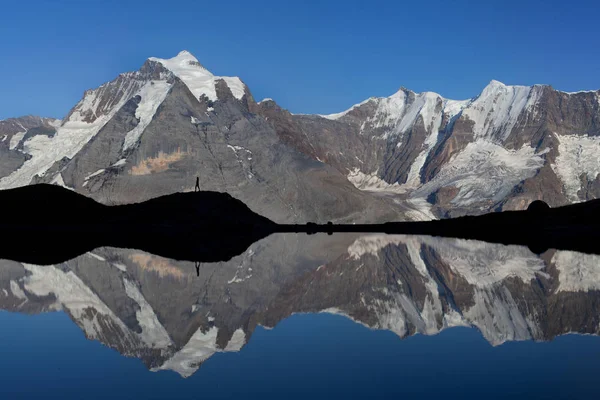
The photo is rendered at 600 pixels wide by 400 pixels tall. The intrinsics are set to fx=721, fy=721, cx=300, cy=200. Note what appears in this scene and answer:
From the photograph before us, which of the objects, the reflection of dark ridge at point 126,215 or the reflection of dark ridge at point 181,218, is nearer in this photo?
the reflection of dark ridge at point 181,218

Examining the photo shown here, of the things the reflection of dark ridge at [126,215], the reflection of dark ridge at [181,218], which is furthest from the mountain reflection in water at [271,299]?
the reflection of dark ridge at [126,215]

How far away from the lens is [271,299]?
28.9 metres

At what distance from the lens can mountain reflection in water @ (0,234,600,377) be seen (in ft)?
69.1

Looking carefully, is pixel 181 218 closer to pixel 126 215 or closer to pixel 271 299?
pixel 126 215

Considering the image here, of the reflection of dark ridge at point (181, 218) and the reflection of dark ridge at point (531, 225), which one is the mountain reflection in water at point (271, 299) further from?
the reflection of dark ridge at point (181, 218)

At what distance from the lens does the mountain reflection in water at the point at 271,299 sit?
21047mm

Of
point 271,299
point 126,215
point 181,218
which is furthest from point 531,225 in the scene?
point 271,299

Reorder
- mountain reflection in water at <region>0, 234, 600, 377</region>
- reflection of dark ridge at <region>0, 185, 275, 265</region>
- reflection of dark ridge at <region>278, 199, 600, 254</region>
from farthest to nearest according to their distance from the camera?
reflection of dark ridge at <region>0, 185, 275, 265</region>
reflection of dark ridge at <region>278, 199, 600, 254</region>
mountain reflection in water at <region>0, 234, 600, 377</region>

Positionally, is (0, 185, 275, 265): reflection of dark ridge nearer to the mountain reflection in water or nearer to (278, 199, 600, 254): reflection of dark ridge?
(278, 199, 600, 254): reflection of dark ridge

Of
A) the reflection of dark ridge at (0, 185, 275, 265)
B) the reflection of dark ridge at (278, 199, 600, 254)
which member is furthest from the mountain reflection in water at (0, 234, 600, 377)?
the reflection of dark ridge at (0, 185, 275, 265)

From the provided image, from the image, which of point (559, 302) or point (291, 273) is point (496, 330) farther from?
point (291, 273)

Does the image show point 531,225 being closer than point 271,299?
No

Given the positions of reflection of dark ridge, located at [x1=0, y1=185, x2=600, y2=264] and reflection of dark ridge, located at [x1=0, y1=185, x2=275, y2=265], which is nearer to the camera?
reflection of dark ridge, located at [x1=0, y1=185, x2=600, y2=264]

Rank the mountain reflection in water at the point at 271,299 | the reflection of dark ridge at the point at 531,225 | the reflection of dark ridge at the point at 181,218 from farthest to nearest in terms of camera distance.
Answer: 1. the reflection of dark ridge at the point at 181,218
2. the reflection of dark ridge at the point at 531,225
3. the mountain reflection in water at the point at 271,299
